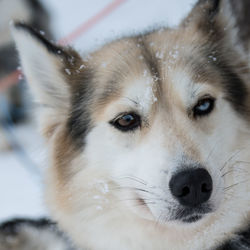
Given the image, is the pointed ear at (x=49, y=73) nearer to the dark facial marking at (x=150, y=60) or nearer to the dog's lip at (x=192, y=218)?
the dark facial marking at (x=150, y=60)

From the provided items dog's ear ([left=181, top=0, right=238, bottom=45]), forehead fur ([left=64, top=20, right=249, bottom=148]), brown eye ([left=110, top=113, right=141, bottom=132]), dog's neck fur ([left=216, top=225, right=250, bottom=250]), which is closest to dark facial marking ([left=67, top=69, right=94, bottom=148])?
forehead fur ([left=64, top=20, right=249, bottom=148])

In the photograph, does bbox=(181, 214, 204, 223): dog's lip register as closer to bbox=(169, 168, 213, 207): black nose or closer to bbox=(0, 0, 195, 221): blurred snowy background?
bbox=(169, 168, 213, 207): black nose

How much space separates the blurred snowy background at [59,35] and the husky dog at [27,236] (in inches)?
4.9

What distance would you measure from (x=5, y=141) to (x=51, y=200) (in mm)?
3424

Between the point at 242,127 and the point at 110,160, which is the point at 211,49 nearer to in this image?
the point at 242,127

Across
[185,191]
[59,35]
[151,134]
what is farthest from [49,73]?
[59,35]

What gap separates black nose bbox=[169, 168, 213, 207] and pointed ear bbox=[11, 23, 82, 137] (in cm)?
78

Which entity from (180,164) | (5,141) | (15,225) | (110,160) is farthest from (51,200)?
(5,141)

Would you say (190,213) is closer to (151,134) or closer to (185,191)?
(185,191)

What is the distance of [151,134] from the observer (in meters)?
1.65

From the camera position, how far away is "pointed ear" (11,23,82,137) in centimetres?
185

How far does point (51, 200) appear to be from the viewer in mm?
1941

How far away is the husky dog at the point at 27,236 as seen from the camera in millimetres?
2301

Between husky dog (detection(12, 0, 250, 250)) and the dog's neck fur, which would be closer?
husky dog (detection(12, 0, 250, 250))
